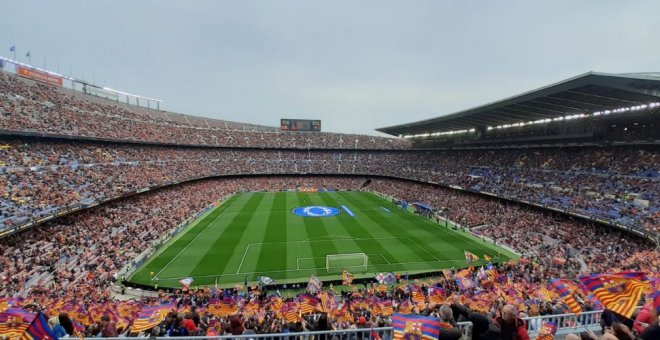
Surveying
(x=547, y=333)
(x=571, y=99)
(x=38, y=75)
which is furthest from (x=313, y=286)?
(x=38, y=75)

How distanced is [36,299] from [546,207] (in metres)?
40.5

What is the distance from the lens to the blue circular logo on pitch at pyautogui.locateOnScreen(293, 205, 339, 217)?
44.8m

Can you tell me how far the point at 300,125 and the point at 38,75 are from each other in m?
54.4

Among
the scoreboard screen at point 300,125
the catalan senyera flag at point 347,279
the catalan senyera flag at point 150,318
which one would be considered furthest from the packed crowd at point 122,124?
the catalan senyera flag at point 347,279

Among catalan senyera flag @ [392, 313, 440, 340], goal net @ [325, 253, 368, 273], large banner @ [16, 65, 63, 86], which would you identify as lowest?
goal net @ [325, 253, 368, 273]

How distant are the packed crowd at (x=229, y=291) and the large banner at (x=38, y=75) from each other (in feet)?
102

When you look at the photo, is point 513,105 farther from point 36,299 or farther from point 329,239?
point 36,299

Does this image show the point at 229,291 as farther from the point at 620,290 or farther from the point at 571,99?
the point at 571,99

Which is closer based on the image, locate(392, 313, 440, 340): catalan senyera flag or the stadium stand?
locate(392, 313, 440, 340): catalan senyera flag

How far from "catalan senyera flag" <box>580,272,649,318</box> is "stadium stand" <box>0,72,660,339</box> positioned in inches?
38.0

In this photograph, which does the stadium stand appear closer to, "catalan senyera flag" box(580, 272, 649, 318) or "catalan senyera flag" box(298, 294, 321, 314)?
"catalan senyera flag" box(298, 294, 321, 314)

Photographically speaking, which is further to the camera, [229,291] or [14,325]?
[229,291]

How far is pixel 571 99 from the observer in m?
30.7

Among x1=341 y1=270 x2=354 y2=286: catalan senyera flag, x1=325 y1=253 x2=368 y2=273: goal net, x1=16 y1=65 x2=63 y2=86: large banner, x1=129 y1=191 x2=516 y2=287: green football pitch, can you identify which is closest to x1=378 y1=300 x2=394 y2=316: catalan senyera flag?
x1=341 y1=270 x2=354 y2=286: catalan senyera flag
